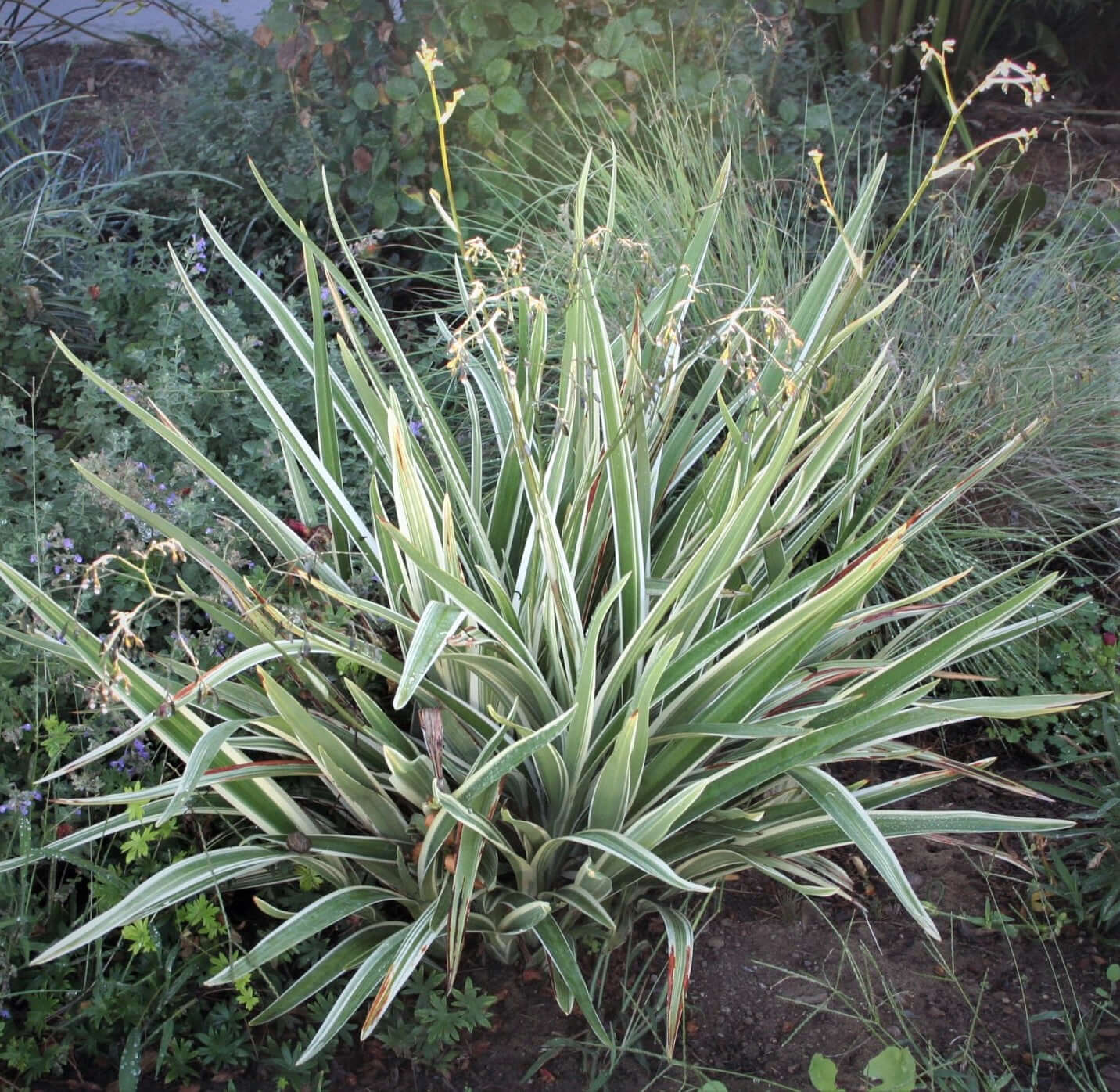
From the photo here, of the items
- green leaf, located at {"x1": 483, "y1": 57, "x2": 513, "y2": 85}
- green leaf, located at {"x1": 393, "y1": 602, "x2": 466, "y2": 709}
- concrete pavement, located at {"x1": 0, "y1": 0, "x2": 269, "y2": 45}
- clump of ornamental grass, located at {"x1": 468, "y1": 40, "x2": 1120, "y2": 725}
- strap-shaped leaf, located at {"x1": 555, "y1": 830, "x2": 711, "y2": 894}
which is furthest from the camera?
concrete pavement, located at {"x1": 0, "y1": 0, "x2": 269, "y2": 45}

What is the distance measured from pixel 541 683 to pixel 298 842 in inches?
16.4

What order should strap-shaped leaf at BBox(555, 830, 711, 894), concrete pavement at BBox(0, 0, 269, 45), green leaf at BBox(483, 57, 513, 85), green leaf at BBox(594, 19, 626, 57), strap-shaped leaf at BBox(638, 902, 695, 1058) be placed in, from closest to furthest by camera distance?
strap-shaped leaf at BBox(555, 830, 711, 894) → strap-shaped leaf at BBox(638, 902, 695, 1058) → green leaf at BBox(483, 57, 513, 85) → green leaf at BBox(594, 19, 626, 57) → concrete pavement at BBox(0, 0, 269, 45)

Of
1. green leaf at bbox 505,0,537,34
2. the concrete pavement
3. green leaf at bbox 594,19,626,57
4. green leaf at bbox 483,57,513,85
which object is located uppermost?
green leaf at bbox 505,0,537,34

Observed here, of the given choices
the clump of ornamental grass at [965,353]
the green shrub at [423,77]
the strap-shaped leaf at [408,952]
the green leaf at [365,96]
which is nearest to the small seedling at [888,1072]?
the strap-shaped leaf at [408,952]

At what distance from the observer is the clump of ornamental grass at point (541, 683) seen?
155 centimetres

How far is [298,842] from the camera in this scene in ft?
5.39

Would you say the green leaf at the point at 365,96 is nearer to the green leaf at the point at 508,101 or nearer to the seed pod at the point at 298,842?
the green leaf at the point at 508,101

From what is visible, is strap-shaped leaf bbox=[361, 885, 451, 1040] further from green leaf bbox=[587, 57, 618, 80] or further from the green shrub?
green leaf bbox=[587, 57, 618, 80]

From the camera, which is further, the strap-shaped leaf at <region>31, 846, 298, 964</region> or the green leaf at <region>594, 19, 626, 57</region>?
the green leaf at <region>594, 19, 626, 57</region>

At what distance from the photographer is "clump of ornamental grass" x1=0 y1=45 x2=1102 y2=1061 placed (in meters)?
1.55

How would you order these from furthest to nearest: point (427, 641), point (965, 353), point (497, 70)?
1. point (497, 70)
2. point (965, 353)
3. point (427, 641)

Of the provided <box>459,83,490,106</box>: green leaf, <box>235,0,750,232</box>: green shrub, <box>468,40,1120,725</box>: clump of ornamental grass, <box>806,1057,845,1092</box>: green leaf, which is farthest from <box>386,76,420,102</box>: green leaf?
<box>806,1057,845,1092</box>: green leaf

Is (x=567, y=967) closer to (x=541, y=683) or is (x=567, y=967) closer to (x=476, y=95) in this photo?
(x=541, y=683)

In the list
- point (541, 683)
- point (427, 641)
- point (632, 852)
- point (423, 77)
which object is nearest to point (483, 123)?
point (423, 77)
